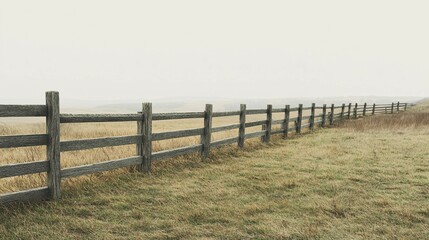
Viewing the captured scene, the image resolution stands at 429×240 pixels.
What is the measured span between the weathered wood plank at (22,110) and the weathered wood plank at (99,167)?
38.5 inches

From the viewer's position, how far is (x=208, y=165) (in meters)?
8.49

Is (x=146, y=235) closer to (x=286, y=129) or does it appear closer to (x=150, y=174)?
(x=150, y=174)

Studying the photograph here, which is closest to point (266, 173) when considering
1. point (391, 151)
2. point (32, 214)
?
point (32, 214)


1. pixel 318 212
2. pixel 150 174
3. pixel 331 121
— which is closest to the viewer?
pixel 318 212

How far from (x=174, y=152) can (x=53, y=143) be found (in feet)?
10.5

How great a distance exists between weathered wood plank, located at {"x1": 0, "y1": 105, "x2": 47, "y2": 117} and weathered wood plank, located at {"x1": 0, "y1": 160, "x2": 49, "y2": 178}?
666mm

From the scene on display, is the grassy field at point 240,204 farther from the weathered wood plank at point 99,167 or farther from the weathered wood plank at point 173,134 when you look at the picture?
the weathered wood plank at point 173,134

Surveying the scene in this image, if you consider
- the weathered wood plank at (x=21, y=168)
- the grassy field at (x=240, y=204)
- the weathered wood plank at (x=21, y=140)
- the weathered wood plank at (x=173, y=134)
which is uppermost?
the weathered wood plank at (x=21, y=140)

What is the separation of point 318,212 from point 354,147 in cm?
761

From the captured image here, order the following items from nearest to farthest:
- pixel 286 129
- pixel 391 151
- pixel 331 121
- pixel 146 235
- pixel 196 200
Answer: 1. pixel 146 235
2. pixel 196 200
3. pixel 391 151
4. pixel 286 129
5. pixel 331 121

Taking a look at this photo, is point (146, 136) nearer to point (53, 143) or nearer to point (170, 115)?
point (170, 115)

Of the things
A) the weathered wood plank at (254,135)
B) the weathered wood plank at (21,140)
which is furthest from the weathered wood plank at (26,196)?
the weathered wood plank at (254,135)

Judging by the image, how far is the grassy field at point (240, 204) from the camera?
4.39 metres

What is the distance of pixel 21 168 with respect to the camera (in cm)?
500
